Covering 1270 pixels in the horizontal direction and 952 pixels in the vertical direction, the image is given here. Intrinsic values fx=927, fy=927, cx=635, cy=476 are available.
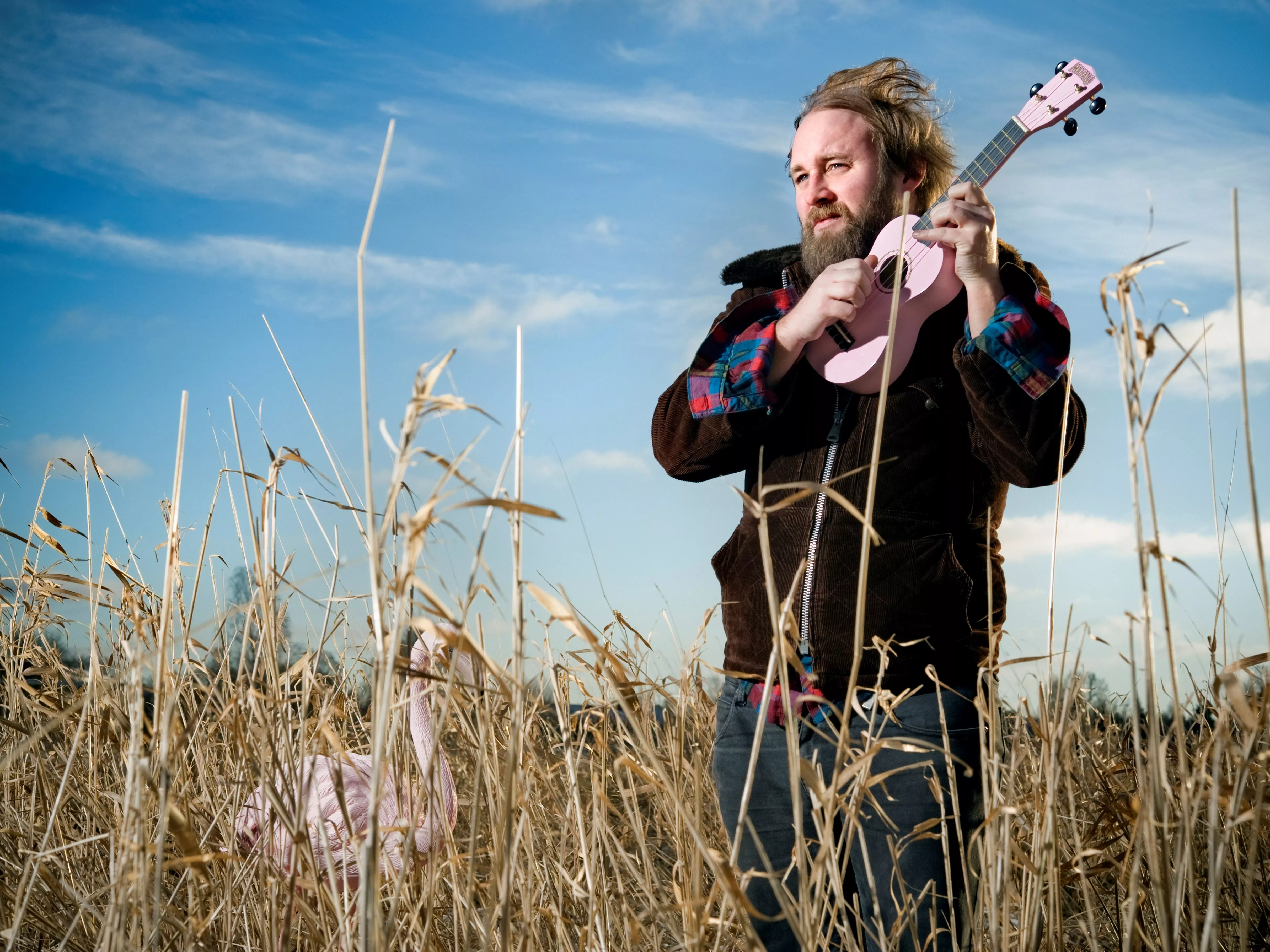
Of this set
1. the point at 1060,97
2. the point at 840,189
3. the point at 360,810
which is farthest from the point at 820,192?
the point at 360,810

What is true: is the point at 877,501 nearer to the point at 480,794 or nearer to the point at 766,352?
the point at 766,352

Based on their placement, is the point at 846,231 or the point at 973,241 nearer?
the point at 973,241

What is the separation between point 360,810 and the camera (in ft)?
5.86

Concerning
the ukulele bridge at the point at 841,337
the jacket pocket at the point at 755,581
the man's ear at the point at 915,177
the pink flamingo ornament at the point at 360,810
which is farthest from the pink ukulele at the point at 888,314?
the pink flamingo ornament at the point at 360,810

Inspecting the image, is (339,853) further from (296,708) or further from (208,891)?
(296,708)

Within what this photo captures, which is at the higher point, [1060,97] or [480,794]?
[1060,97]

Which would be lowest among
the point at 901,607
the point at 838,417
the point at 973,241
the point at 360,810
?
the point at 360,810

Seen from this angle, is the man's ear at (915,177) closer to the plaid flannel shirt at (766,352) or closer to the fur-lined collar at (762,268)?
the fur-lined collar at (762,268)

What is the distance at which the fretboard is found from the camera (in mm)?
2047

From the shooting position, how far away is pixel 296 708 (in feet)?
7.04

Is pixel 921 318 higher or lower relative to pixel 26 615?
higher

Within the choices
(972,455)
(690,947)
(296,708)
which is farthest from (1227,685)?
(296,708)

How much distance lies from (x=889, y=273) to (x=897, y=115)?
37 cm

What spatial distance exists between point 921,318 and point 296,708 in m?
1.62
